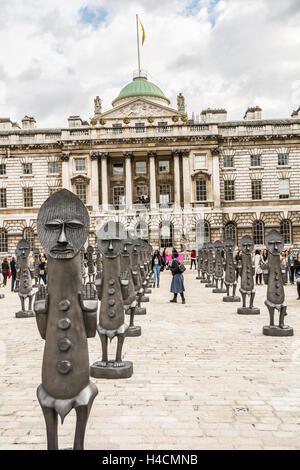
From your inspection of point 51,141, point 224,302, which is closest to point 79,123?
point 51,141

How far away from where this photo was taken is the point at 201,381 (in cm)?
604

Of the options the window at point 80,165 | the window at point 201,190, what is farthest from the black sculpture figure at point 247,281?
the window at point 80,165

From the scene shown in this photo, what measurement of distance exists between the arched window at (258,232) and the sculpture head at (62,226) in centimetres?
4168

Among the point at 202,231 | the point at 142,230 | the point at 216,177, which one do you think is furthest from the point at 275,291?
the point at 216,177

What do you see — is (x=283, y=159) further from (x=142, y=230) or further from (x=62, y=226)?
(x=62, y=226)

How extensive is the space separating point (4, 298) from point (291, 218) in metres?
33.2

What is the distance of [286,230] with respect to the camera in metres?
44.0

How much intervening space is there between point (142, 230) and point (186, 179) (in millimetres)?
7057

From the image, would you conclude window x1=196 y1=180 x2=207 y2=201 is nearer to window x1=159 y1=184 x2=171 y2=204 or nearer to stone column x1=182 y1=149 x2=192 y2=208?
stone column x1=182 y1=149 x2=192 y2=208

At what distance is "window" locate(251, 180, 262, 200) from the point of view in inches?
1746

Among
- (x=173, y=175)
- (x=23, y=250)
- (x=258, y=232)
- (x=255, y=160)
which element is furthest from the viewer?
(x=173, y=175)

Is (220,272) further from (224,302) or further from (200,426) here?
(200,426)

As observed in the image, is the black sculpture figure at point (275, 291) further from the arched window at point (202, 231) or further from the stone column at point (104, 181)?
the stone column at point (104, 181)

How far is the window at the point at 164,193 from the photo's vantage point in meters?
45.3
